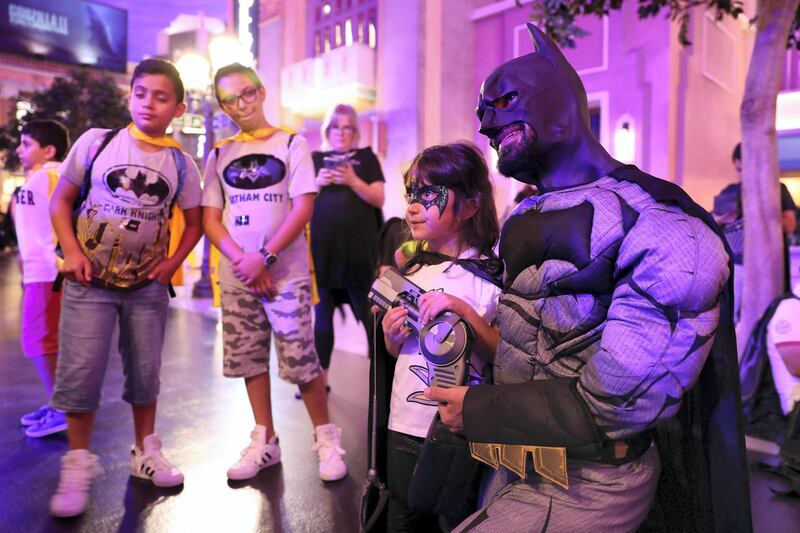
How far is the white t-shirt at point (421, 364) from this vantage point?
61.8 inches

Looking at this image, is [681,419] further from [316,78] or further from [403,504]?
[316,78]

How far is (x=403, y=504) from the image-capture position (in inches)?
62.2

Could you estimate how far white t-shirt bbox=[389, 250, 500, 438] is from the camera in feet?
5.15

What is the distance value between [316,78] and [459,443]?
33.6ft

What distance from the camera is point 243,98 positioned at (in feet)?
8.54

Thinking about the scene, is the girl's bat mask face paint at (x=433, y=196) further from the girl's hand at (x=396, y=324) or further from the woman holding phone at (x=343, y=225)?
the woman holding phone at (x=343, y=225)

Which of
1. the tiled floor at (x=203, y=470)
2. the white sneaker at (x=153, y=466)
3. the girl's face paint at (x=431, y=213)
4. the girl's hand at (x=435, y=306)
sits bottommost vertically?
the tiled floor at (x=203, y=470)

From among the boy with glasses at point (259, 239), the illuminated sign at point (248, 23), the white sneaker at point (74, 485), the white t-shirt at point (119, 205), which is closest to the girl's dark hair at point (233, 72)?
the boy with glasses at point (259, 239)

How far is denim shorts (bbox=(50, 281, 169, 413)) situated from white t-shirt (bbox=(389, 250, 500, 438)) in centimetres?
133

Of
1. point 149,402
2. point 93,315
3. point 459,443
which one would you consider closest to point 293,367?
point 149,402

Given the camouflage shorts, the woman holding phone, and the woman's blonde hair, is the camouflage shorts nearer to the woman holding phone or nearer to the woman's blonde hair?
the woman holding phone

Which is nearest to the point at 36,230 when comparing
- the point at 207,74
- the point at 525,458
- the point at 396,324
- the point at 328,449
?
the point at 328,449

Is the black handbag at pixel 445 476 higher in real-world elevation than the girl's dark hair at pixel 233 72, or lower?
lower

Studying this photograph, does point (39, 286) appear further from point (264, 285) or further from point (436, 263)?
point (436, 263)
